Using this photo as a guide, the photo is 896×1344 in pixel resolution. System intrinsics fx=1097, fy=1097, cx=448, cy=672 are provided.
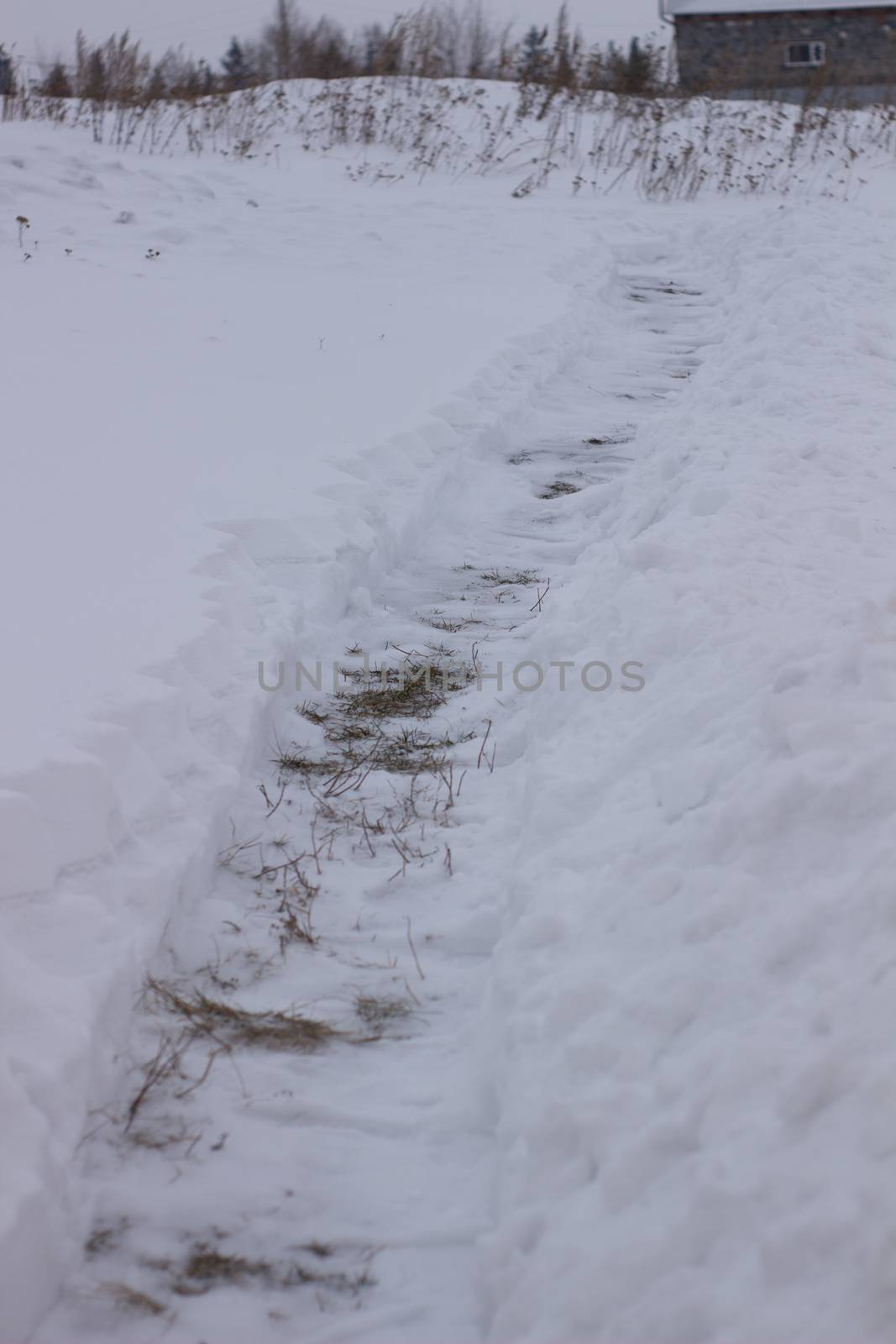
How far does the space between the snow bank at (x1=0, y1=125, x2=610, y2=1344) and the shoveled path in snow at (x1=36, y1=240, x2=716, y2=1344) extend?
103mm

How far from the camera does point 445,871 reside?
262 cm

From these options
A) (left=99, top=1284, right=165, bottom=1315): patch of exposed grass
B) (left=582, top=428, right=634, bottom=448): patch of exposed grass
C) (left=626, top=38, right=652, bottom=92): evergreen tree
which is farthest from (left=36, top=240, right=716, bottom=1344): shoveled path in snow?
(left=626, top=38, right=652, bottom=92): evergreen tree

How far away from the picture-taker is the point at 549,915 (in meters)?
2.09

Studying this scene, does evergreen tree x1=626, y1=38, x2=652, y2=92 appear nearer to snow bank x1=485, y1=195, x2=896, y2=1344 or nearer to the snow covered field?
the snow covered field

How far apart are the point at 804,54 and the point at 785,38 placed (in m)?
0.59

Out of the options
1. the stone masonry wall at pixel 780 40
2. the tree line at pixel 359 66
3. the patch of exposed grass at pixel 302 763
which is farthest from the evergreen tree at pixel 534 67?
the patch of exposed grass at pixel 302 763

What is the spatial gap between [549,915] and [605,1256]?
709 mm

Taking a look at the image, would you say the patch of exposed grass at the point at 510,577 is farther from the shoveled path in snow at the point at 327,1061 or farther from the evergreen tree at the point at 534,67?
the evergreen tree at the point at 534,67

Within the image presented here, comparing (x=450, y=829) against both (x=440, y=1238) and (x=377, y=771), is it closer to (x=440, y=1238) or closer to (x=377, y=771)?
(x=377, y=771)

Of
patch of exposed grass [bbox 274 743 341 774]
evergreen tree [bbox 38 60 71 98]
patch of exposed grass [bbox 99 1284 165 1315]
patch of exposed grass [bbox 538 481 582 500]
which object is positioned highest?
evergreen tree [bbox 38 60 71 98]

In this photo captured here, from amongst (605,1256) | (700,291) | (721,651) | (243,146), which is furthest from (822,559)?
(243,146)

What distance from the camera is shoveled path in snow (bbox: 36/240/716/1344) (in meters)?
1.66

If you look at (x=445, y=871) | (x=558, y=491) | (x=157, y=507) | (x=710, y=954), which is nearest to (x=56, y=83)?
(x=558, y=491)

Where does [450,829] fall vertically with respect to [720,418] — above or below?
below
